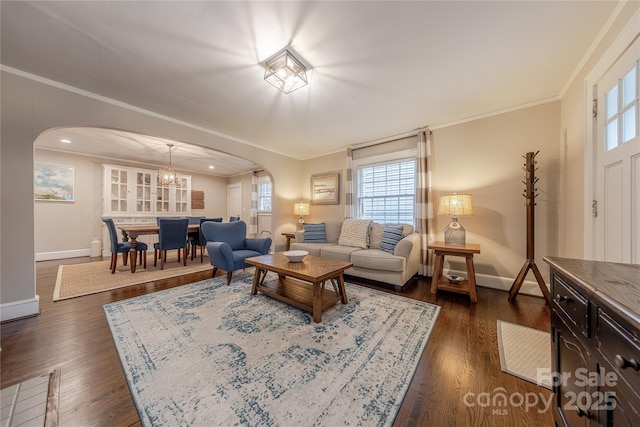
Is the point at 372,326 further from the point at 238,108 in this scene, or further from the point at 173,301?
the point at 238,108

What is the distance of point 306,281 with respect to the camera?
2340 mm

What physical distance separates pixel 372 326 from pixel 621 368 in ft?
5.01

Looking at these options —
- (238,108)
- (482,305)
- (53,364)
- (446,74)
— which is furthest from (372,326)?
(238,108)

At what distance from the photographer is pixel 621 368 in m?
0.54

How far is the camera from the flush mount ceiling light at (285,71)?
184 centimetres

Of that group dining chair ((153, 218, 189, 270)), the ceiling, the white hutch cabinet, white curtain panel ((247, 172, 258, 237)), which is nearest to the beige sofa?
the ceiling

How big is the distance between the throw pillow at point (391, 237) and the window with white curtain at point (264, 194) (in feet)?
12.6

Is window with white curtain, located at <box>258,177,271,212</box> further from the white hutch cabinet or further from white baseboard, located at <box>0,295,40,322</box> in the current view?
white baseboard, located at <box>0,295,40,322</box>

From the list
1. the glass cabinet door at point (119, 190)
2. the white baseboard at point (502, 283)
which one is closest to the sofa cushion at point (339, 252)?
the white baseboard at point (502, 283)

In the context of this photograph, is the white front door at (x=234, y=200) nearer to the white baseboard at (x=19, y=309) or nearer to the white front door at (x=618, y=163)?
the white baseboard at (x=19, y=309)

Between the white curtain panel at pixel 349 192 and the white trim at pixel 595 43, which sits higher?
the white trim at pixel 595 43

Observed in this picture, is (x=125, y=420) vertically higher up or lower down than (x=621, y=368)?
lower down

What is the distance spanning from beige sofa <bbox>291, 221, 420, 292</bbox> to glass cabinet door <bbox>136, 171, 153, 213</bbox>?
4732 mm

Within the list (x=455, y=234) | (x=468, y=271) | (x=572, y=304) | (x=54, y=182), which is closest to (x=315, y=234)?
(x=455, y=234)
